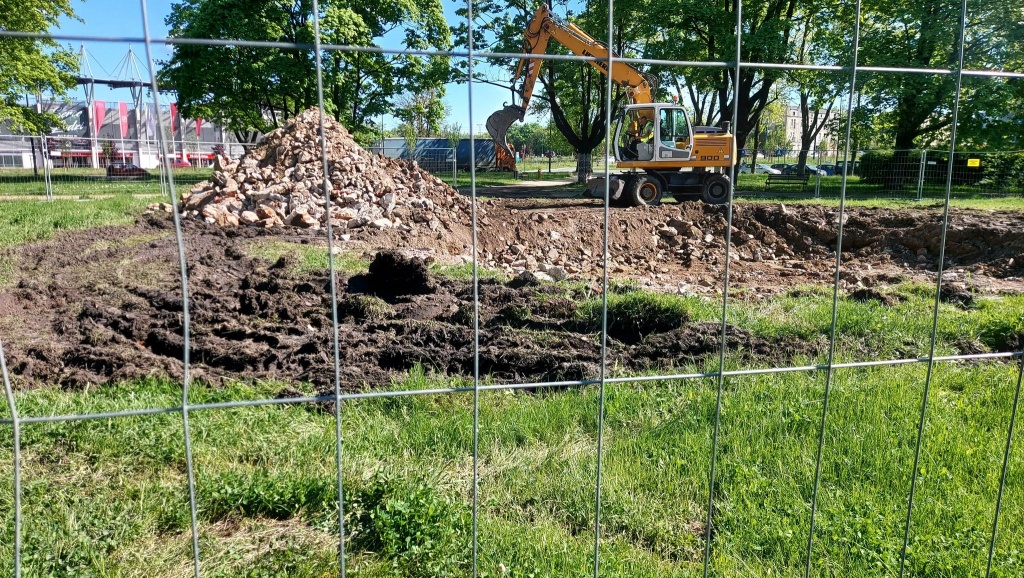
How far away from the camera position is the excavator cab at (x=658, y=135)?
15608 millimetres

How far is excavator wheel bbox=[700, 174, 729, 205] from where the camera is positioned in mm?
16922

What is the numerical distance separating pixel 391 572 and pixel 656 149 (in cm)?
1443

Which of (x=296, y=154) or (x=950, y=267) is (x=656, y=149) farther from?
(x=296, y=154)

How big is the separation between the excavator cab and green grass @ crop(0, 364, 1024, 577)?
11.8 m

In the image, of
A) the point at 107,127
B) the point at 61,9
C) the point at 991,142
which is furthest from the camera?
the point at 107,127

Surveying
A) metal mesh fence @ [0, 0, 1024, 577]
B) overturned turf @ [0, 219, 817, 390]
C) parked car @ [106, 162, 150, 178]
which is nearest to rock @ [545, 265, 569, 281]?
overturned turf @ [0, 219, 817, 390]

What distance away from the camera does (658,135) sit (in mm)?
15641

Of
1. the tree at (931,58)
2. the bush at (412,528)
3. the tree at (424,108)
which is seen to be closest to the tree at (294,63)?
the tree at (424,108)

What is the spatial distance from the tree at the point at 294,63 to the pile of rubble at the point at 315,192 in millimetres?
Answer: 7388

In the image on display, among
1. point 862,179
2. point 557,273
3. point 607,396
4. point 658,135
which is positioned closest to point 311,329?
point 607,396

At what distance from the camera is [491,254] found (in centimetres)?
1209

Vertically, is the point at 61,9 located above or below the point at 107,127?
above

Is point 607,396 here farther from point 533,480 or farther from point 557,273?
point 557,273

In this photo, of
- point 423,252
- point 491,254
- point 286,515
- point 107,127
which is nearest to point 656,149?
point 491,254
